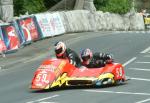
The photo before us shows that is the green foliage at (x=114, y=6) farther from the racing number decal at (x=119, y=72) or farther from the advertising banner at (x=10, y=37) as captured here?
the racing number decal at (x=119, y=72)

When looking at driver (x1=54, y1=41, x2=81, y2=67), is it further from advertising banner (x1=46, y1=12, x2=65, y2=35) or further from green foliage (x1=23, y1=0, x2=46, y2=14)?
green foliage (x1=23, y1=0, x2=46, y2=14)

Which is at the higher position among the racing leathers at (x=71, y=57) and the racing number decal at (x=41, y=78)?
the racing leathers at (x=71, y=57)

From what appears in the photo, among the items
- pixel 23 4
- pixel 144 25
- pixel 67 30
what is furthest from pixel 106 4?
pixel 67 30

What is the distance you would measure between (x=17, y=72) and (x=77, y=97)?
7.77m

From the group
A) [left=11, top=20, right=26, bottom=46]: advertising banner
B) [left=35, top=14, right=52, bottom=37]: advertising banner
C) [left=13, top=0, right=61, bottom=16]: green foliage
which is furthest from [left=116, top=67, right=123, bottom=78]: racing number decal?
[left=13, top=0, right=61, bottom=16]: green foliage

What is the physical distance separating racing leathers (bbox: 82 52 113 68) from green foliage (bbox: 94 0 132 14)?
3082 cm

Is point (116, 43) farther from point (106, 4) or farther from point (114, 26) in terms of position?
point (106, 4)

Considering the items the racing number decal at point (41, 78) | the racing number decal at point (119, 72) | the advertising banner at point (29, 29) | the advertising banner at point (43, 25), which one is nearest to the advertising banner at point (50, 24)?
the advertising banner at point (43, 25)

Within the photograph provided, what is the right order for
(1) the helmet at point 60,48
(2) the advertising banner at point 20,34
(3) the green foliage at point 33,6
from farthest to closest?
(3) the green foliage at point 33,6 < (2) the advertising banner at point 20,34 < (1) the helmet at point 60,48

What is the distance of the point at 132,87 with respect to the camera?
18984mm

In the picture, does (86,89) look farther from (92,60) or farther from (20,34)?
(20,34)

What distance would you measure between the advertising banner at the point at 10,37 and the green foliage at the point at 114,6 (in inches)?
772

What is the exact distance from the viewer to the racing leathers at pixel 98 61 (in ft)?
63.9

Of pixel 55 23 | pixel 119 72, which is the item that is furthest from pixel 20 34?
pixel 119 72
